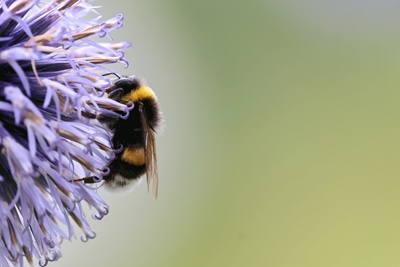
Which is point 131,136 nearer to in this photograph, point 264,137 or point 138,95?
point 138,95

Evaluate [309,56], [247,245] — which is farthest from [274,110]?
[247,245]

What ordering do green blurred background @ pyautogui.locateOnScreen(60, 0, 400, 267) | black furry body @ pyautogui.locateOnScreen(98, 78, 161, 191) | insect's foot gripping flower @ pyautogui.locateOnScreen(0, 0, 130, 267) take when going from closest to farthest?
insect's foot gripping flower @ pyautogui.locateOnScreen(0, 0, 130, 267) < black furry body @ pyautogui.locateOnScreen(98, 78, 161, 191) < green blurred background @ pyautogui.locateOnScreen(60, 0, 400, 267)

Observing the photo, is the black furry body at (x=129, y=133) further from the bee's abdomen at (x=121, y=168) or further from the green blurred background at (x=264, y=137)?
the green blurred background at (x=264, y=137)

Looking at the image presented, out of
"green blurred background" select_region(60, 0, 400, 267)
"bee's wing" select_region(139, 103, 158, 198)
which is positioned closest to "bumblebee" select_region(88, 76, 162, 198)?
"bee's wing" select_region(139, 103, 158, 198)

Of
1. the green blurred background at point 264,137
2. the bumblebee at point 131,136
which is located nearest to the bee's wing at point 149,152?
the bumblebee at point 131,136

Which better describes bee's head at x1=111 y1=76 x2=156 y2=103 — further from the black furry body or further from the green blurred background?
the green blurred background

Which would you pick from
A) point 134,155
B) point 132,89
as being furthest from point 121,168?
point 132,89
